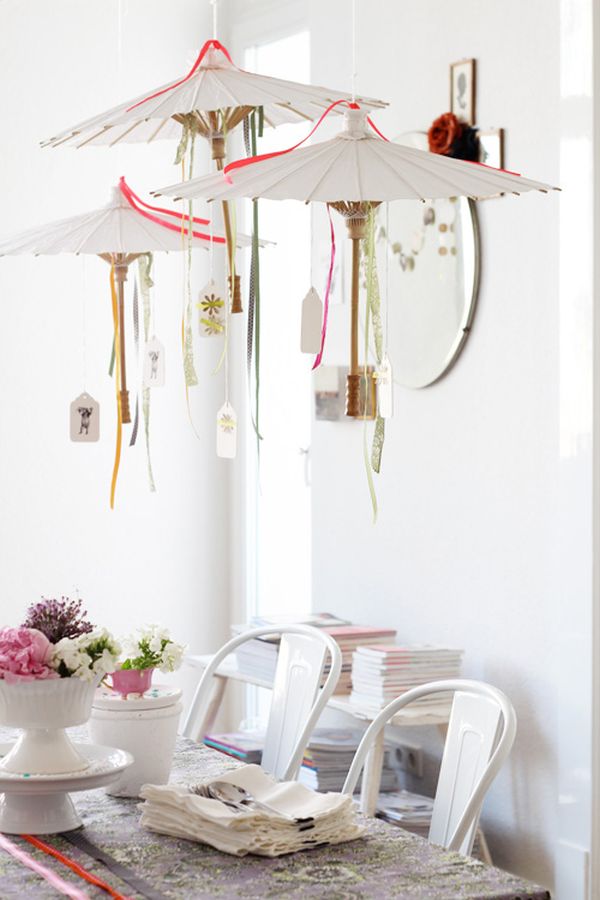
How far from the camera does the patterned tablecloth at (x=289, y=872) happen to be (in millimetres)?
1754

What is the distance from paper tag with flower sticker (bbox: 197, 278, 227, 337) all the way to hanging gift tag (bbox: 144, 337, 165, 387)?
181 millimetres

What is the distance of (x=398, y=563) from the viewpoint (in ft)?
11.7

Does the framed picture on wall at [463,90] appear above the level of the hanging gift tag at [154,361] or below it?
above

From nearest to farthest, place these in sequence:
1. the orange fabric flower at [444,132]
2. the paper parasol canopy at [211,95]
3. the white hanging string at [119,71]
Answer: the paper parasol canopy at [211,95] < the orange fabric flower at [444,132] < the white hanging string at [119,71]

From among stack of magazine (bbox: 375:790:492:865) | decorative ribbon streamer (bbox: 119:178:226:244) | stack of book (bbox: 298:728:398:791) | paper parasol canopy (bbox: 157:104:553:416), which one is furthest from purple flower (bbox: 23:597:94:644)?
stack of book (bbox: 298:728:398:791)

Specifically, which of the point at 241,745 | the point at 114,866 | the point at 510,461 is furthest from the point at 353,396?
the point at 241,745

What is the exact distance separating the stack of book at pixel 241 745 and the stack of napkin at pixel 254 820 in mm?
1444

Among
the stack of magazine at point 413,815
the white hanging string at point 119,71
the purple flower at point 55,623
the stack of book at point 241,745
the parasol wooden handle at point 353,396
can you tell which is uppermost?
the white hanging string at point 119,71

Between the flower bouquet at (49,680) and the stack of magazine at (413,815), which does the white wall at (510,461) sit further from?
the flower bouquet at (49,680)

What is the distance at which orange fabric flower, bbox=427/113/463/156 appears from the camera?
324cm

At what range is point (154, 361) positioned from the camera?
97.9 inches

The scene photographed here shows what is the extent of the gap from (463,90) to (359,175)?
145cm

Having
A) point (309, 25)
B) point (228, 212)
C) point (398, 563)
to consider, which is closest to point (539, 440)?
point (398, 563)

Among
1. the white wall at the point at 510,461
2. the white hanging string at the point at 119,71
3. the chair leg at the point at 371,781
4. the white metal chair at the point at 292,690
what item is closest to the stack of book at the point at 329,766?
the white wall at the point at 510,461
